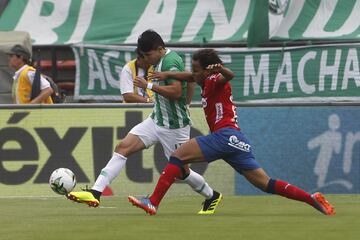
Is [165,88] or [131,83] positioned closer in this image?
[165,88]

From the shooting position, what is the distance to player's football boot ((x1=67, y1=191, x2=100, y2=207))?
39.9 feet

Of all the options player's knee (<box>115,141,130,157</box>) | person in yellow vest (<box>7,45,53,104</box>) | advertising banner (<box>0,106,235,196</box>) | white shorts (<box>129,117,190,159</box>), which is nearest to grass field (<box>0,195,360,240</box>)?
player's knee (<box>115,141,130,157</box>)

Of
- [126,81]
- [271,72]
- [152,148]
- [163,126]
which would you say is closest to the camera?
[163,126]

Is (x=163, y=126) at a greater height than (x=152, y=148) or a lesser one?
greater

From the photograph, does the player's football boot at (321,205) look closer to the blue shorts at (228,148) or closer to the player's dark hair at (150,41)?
the blue shorts at (228,148)

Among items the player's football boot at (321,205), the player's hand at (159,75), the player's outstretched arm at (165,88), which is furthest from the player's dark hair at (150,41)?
the player's football boot at (321,205)

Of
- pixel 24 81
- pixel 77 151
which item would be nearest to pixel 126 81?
pixel 77 151

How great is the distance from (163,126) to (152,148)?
3.55 metres

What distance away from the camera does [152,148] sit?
650 inches

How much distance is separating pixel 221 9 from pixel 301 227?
11.3 m

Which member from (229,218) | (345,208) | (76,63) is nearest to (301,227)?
(229,218)

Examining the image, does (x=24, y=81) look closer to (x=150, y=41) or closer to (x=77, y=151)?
(x=77, y=151)

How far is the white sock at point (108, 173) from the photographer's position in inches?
497

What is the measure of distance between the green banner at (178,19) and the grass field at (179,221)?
20.9ft
